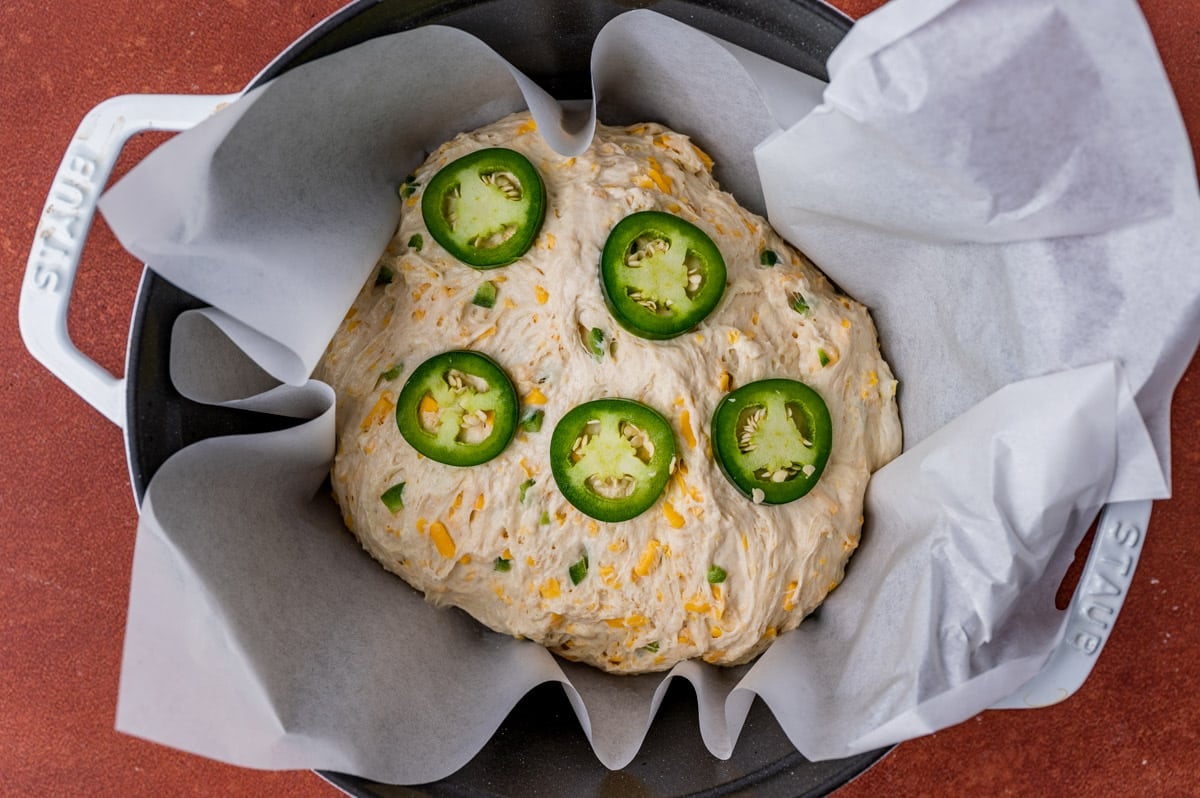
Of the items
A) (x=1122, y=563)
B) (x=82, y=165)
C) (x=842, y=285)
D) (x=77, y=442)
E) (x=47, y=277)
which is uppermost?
(x=82, y=165)

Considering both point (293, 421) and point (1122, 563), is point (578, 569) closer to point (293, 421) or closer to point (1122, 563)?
point (293, 421)

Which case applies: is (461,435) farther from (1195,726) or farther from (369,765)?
(1195,726)

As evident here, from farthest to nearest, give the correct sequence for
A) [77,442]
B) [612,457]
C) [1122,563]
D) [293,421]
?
[77,442]
[293,421]
[612,457]
[1122,563]

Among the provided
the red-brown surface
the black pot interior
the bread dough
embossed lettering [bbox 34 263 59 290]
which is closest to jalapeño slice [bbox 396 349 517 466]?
the bread dough

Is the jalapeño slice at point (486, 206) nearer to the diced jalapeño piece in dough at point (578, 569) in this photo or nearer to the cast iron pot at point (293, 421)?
the cast iron pot at point (293, 421)

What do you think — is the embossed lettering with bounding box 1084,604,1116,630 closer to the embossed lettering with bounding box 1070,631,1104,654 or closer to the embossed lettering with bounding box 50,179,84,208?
the embossed lettering with bounding box 1070,631,1104,654

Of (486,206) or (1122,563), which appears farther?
(486,206)

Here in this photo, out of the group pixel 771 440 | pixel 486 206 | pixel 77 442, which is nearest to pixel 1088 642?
pixel 771 440
